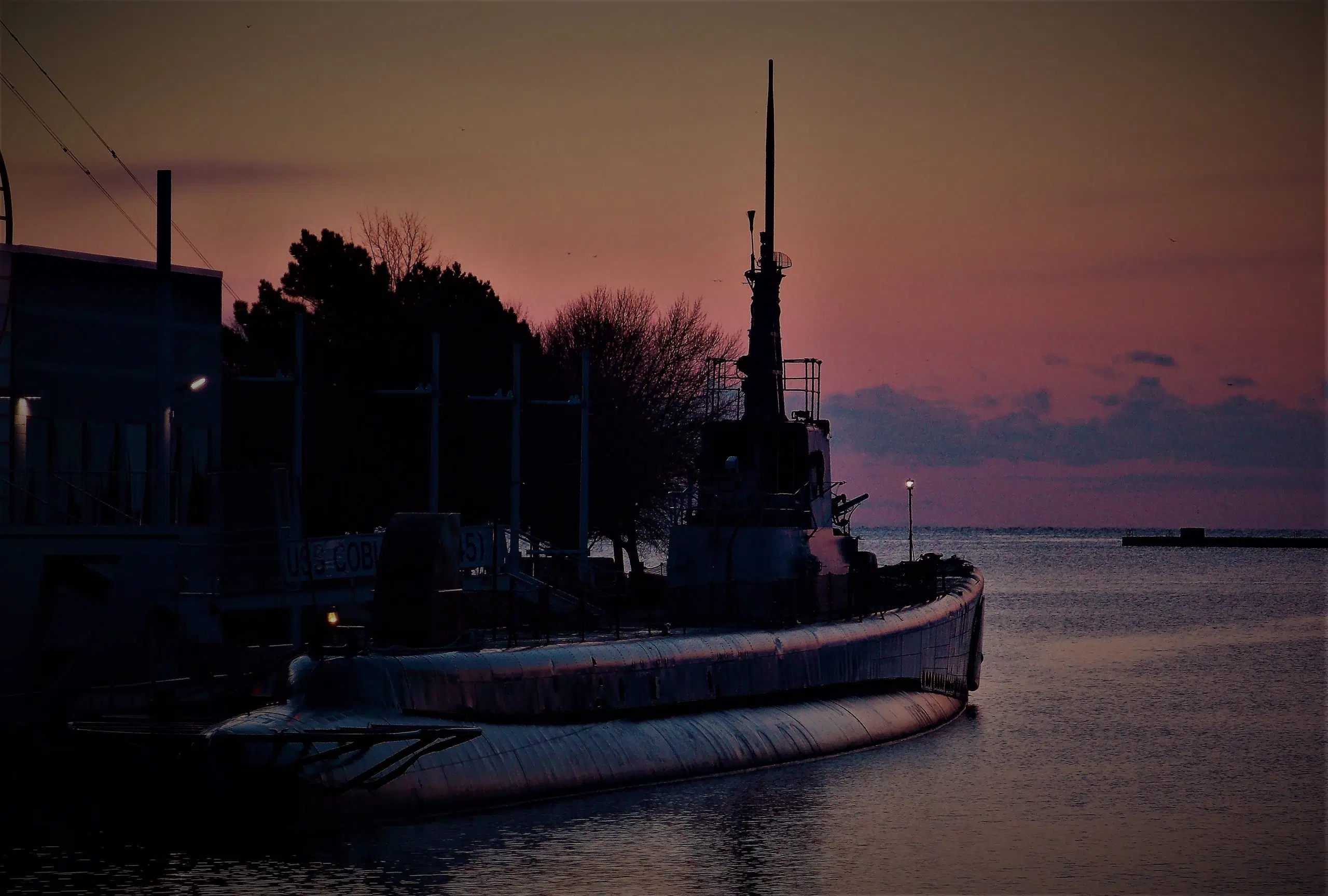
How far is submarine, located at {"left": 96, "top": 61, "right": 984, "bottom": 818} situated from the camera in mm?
28203

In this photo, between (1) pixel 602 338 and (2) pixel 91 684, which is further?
(1) pixel 602 338

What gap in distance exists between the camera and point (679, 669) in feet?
121

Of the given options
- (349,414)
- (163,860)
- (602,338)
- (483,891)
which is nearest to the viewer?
(483,891)

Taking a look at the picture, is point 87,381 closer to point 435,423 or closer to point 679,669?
point 435,423

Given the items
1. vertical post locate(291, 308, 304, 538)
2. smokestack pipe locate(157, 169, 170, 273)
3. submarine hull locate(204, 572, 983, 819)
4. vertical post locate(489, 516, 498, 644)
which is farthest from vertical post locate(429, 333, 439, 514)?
vertical post locate(489, 516, 498, 644)

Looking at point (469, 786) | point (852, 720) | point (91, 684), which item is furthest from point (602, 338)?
point (469, 786)

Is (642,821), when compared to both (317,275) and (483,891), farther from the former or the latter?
(317,275)

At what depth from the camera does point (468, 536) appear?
4847 cm

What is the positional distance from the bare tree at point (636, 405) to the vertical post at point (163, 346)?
3897 cm

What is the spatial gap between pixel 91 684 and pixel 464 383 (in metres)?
43.3

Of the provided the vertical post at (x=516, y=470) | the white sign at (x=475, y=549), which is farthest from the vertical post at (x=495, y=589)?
the vertical post at (x=516, y=470)

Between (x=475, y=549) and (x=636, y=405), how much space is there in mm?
36219

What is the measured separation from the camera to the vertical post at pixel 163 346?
134 ft

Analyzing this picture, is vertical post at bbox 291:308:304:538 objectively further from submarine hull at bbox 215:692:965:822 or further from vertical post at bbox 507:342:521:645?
submarine hull at bbox 215:692:965:822
